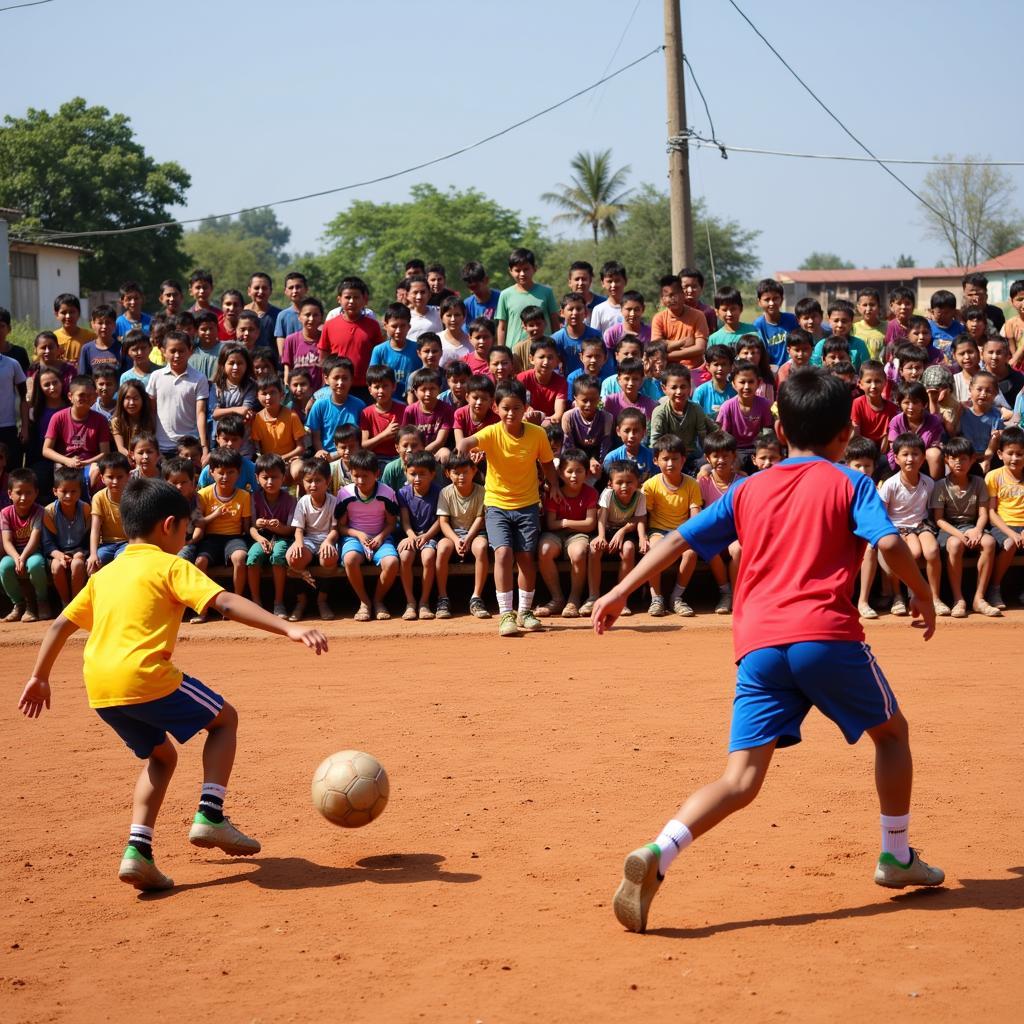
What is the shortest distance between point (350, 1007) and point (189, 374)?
9.27 meters

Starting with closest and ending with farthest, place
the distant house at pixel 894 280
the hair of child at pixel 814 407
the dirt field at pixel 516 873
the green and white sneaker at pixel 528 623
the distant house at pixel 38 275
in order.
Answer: the dirt field at pixel 516 873
the hair of child at pixel 814 407
the green and white sneaker at pixel 528 623
the distant house at pixel 38 275
the distant house at pixel 894 280

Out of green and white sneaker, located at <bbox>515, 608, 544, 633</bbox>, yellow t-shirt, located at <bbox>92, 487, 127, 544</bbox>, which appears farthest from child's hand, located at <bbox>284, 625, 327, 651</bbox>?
yellow t-shirt, located at <bbox>92, 487, 127, 544</bbox>

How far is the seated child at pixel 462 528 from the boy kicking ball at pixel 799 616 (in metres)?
6.89

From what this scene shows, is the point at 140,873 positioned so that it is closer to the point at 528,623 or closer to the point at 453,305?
the point at 528,623

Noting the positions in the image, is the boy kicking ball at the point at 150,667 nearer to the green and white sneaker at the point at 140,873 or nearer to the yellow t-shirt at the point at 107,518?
the green and white sneaker at the point at 140,873

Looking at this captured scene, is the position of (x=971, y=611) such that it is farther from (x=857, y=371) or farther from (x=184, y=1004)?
(x=184, y=1004)

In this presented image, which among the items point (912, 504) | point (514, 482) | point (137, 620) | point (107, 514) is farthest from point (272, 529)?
point (137, 620)

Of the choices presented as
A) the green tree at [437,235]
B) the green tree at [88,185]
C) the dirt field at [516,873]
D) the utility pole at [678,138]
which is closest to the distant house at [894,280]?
the green tree at [437,235]

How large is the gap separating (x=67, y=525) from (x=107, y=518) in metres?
0.41

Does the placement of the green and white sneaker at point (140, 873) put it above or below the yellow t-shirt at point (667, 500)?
below

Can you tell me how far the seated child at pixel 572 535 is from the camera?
1141 cm

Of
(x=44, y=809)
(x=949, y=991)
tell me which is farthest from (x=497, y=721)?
(x=949, y=991)

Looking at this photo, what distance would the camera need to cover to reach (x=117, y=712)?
5.11 metres

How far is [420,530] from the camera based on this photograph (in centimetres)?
1176
